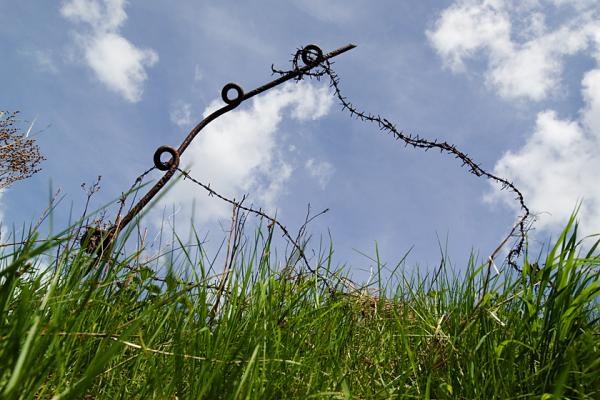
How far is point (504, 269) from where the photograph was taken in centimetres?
255

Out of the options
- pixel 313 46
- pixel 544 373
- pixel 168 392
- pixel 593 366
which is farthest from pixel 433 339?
pixel 313 46

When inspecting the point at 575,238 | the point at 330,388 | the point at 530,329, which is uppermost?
the point at 575,238

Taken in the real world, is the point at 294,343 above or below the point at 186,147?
below

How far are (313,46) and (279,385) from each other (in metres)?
1.73

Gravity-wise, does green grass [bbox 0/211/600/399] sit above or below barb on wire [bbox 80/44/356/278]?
below

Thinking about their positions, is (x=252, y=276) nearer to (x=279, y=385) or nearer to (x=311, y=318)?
(x=311, y=318)

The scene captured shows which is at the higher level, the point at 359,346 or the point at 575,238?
the point at 575,238

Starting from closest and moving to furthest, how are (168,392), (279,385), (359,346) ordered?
(168,392) → (279,385) → (359,346)

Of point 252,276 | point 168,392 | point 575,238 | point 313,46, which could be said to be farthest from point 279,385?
point 313,46

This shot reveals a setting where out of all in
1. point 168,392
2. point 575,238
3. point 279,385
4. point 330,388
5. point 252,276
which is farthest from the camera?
point 252,276

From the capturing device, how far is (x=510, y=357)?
1967mm

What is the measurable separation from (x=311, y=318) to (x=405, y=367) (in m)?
0.42

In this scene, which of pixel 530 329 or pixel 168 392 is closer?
pixel 168 392

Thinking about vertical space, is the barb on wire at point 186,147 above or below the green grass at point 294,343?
above
